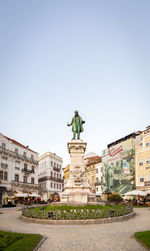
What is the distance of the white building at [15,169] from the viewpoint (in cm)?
4747

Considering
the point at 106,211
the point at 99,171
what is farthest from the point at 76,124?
the point at 99,171

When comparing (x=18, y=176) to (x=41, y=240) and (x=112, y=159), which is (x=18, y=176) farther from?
(x=41, y=240)

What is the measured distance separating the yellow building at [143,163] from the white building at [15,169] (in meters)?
23.9

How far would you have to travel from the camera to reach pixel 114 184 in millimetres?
62625

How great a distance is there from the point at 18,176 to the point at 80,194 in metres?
Result: 33.7

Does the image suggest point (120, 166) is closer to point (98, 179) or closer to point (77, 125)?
point (98, 179)

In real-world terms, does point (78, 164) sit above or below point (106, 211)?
above

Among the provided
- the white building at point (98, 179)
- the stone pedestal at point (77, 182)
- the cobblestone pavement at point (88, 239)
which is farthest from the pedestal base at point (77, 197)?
the white building at point (98, 179)

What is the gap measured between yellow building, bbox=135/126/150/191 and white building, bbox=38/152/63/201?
982 inches

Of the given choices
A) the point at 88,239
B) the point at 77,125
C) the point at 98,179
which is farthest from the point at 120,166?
the point at 88,239

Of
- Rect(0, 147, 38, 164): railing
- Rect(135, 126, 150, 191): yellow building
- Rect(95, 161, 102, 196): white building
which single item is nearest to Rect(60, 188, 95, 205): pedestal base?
Rect(0, 147, 38, 164): railing

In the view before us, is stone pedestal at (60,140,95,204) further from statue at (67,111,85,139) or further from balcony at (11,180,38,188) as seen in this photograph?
balcony at (11,180,38,188)

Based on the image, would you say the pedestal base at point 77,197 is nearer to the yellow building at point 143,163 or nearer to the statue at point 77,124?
the statue at point 77,124

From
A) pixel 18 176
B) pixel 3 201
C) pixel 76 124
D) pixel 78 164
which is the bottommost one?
pixel 3 201
